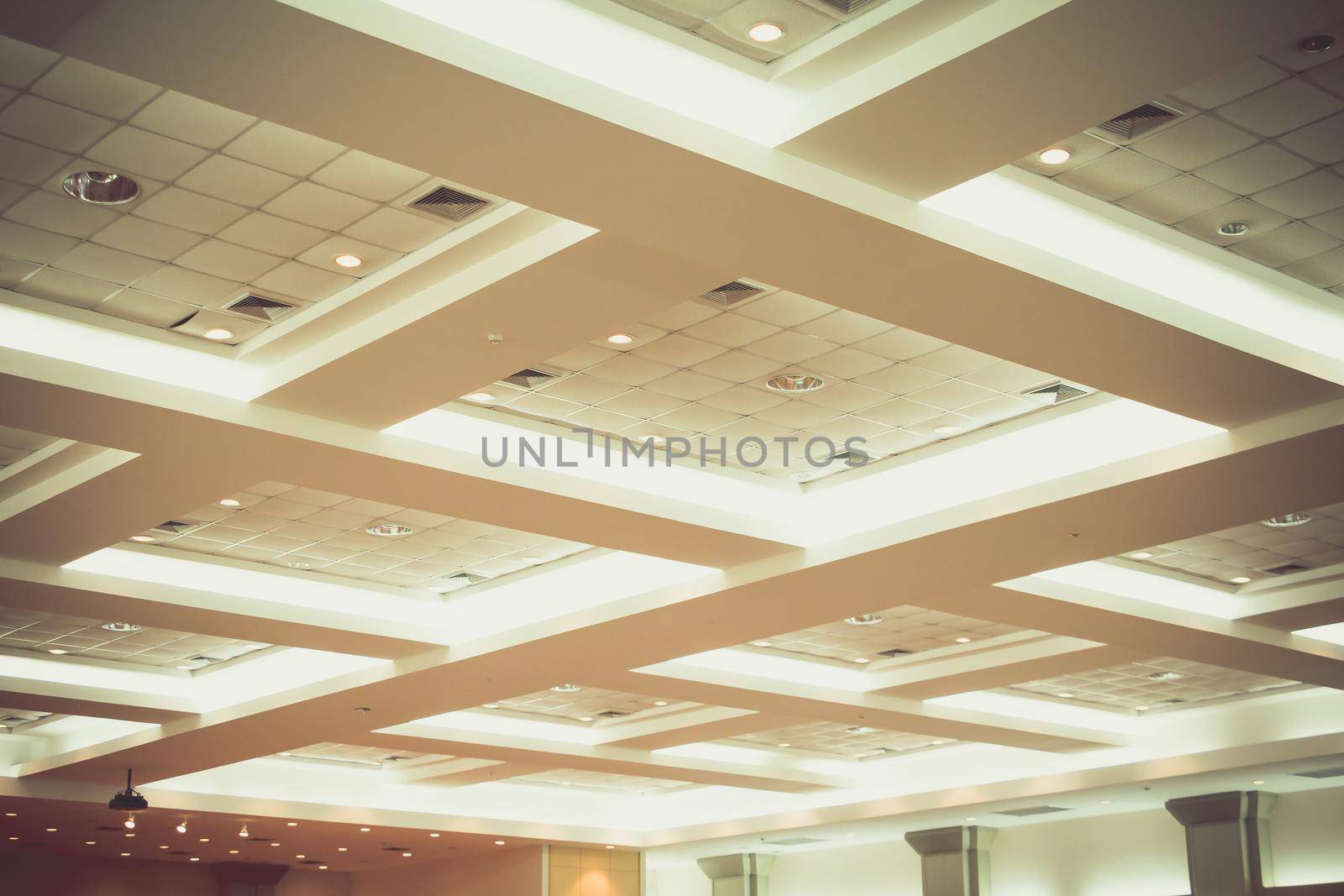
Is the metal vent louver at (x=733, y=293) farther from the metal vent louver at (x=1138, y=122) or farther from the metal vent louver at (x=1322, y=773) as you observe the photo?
the metal vent louver at (x=1322, y=773)

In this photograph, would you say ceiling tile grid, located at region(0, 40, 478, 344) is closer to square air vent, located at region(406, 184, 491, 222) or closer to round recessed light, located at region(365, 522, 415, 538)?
square air vent, located at region(406, 184, 491, 222)

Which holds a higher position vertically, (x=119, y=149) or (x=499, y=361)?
(x=119, y=149)

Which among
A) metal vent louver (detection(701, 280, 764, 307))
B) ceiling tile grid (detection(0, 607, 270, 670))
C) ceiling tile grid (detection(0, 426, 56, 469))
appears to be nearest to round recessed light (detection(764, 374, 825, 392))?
metal vent louver (detection(701, 280, 764, 307))

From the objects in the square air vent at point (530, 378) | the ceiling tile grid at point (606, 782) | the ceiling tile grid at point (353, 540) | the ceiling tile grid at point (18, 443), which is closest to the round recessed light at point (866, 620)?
the ceiling tile grid at point (353, 540)

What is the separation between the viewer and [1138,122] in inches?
266

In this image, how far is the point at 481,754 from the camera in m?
19.2

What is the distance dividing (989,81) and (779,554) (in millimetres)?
6310

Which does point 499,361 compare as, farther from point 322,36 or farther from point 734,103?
point 322,36

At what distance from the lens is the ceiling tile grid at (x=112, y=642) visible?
14.4 meters

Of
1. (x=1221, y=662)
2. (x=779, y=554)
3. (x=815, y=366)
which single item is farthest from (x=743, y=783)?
(x=815, y=366)

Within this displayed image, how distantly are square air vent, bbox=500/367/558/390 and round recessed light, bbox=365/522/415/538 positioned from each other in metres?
3.09

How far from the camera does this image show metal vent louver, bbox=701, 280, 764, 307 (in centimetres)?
823

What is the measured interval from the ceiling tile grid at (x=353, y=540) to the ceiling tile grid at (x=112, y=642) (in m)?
2.59

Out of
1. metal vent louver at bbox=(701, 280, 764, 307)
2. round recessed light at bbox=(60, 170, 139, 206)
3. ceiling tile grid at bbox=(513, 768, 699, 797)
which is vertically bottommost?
ceiling tile grid at bbox=(513, 768, 699, 797)
